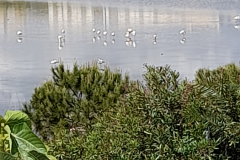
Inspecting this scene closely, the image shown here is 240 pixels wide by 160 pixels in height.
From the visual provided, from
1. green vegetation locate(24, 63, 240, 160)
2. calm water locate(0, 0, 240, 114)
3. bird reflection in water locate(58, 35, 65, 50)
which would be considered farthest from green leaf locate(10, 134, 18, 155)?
bird reflection in water locate(58, 35, 65, 50)

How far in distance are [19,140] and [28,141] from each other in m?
0.02

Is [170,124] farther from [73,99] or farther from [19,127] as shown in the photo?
[73,99]

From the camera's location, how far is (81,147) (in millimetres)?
1995

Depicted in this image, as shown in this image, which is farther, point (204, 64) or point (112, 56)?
point (112, 56)

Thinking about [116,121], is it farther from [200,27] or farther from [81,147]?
[200,27]

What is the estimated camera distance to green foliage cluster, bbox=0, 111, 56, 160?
77 centimetres

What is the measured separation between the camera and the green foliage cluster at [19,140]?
766mm

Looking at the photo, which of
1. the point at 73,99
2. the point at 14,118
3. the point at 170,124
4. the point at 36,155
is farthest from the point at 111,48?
the point at 36,155

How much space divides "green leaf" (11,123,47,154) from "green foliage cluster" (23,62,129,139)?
3310 mm

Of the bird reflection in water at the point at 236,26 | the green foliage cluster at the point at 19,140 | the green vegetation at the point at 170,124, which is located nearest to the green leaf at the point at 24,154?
the green foliage cluster at the point at 19,140

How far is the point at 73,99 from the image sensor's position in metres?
4.36

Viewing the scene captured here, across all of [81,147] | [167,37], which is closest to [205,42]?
[167,37]

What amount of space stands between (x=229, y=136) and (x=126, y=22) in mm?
15360

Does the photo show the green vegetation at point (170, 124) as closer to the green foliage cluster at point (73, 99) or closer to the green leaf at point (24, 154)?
the green leaf at point (24, 154)
